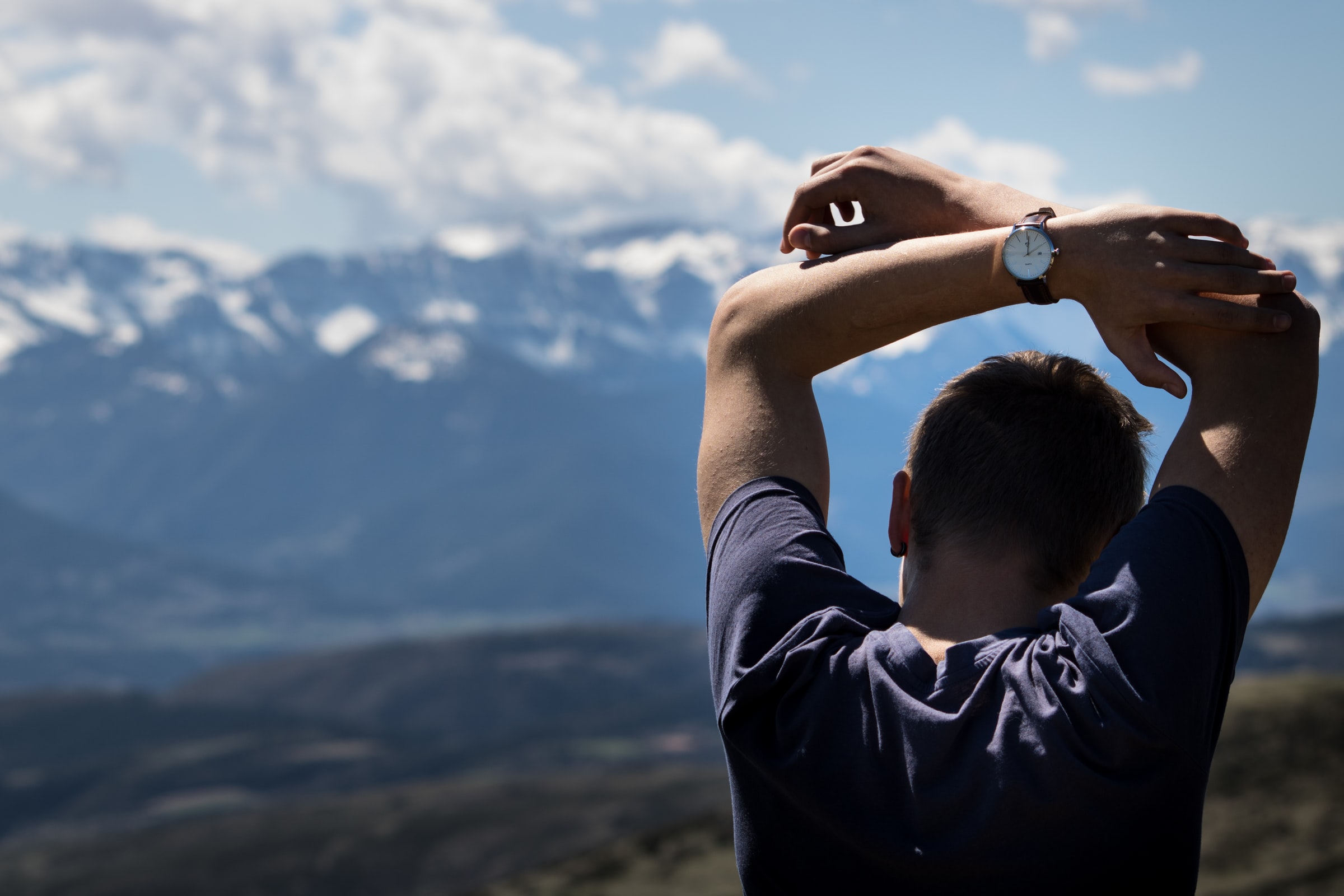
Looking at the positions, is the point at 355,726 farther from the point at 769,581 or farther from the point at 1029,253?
the point at 1029,253

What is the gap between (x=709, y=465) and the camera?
2.71m

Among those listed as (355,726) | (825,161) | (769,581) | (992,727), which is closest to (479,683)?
(355,726)

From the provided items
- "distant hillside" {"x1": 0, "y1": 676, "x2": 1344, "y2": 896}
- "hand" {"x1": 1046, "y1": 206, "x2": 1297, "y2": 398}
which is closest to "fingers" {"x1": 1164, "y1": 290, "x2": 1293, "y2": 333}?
"hand" {"x1": 1046, "y1": 206, "x2": 1297, "y2": 398}

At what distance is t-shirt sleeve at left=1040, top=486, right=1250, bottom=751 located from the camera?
213 cm

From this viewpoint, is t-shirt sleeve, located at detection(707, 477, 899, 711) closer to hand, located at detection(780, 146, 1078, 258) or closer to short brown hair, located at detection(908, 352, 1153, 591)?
short brown hair, located at detection(908, 352, 1153, 591)

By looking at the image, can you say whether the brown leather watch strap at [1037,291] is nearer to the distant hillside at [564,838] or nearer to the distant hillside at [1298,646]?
the distant hillside at [564,838]

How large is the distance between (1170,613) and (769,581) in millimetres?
691

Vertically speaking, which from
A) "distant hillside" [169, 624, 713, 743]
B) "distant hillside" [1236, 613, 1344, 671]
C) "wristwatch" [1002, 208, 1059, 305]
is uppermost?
"distant hillside" [169, 624, 713, 743]

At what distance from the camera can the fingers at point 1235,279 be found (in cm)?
235

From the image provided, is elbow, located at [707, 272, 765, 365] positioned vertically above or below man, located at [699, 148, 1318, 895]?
above

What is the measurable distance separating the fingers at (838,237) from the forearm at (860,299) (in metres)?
0.19

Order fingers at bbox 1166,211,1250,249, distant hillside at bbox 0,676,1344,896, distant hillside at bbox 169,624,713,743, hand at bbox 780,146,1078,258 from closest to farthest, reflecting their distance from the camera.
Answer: fingers at bbox 1166,211,1250,249 < hand at bbox 780,146,1078,258 < distant hillside at bbox 0,676,1344,896 < distant hillside at bbox 169,624,713,743

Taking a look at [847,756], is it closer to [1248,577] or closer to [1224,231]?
[1248,577]

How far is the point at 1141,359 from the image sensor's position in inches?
98.0
